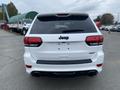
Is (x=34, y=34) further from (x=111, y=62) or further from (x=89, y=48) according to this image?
(x=111, y=62)

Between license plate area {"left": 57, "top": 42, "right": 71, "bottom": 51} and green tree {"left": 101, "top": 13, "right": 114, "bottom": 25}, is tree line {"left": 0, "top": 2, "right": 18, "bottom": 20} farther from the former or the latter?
license plate area {"left": 57, "top": 42, "right": 71, "bottom": 51}

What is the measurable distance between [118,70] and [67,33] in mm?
2901

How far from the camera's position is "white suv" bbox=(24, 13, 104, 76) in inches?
225

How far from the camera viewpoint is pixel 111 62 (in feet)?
30.9

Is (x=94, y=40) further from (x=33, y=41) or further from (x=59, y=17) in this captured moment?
(x=33, y=41)

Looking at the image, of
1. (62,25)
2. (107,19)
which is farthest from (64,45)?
(107,19)

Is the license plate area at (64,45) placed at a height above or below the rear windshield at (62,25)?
below

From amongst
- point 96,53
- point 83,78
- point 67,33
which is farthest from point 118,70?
point 67,33

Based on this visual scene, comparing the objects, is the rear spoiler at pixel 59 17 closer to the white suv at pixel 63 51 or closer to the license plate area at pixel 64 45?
the white suv at pixel 63 51

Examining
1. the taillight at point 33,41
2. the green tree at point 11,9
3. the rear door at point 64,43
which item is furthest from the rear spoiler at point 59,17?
the green tree at point 11,9

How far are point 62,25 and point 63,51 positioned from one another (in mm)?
687

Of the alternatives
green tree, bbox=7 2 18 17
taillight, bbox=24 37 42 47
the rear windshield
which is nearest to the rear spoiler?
the rear windshield

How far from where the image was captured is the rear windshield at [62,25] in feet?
19.4

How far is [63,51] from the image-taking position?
18.8 ft
